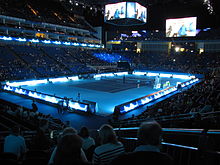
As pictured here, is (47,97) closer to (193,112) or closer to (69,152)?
(193,112)

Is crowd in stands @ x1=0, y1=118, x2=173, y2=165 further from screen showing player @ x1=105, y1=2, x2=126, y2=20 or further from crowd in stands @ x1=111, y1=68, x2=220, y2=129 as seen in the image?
screen showing player @ x1=105, y1=2, x2=126, y2=20

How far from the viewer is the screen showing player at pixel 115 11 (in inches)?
1255

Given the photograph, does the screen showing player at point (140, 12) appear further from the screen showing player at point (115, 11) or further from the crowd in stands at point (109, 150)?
the crowd in stands at point (109, 150)

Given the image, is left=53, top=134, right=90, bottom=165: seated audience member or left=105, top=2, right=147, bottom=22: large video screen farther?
left=105, top=2, right=147, bottom=22: large video screen

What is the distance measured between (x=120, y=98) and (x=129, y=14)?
571 inches

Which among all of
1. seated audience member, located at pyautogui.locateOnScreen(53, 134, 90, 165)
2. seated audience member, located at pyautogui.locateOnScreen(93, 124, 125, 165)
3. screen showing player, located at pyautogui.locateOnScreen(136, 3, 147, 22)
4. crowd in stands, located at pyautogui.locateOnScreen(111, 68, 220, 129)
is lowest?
crowd in stands, located at pyautogui.locateOnScreen(111, 68, 220, 129)

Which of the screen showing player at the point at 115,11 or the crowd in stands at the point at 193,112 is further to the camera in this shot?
the screen showing player at the point at 115,11

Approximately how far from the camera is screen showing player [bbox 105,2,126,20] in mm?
31875

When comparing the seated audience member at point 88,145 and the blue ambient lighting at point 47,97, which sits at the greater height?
the seated audience member at point 88,145

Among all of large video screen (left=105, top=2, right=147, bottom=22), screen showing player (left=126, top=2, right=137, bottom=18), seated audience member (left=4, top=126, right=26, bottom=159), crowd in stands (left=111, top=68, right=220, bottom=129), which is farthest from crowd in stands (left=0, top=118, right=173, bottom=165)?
large video screen (left=105, top=2, right=147, bottom=22)

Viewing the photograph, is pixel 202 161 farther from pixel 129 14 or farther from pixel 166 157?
pixel 129 14

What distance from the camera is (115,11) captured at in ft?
108

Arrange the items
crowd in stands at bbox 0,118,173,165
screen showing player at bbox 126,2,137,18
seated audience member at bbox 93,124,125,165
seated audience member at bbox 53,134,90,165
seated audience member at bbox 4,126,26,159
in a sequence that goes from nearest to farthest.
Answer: crowd in stands at bbox 0,118,173,165, seated audience member at bbox 53,134,90,165, seated audience member at bbox 93,124,125,165, seated audience member at bbox 4,126,26,159, screen showing player at bbox 126,2,137,18

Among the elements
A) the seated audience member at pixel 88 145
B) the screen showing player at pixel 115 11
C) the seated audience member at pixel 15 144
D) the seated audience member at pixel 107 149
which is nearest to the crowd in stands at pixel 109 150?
the seated audience member at pixel 107 149
